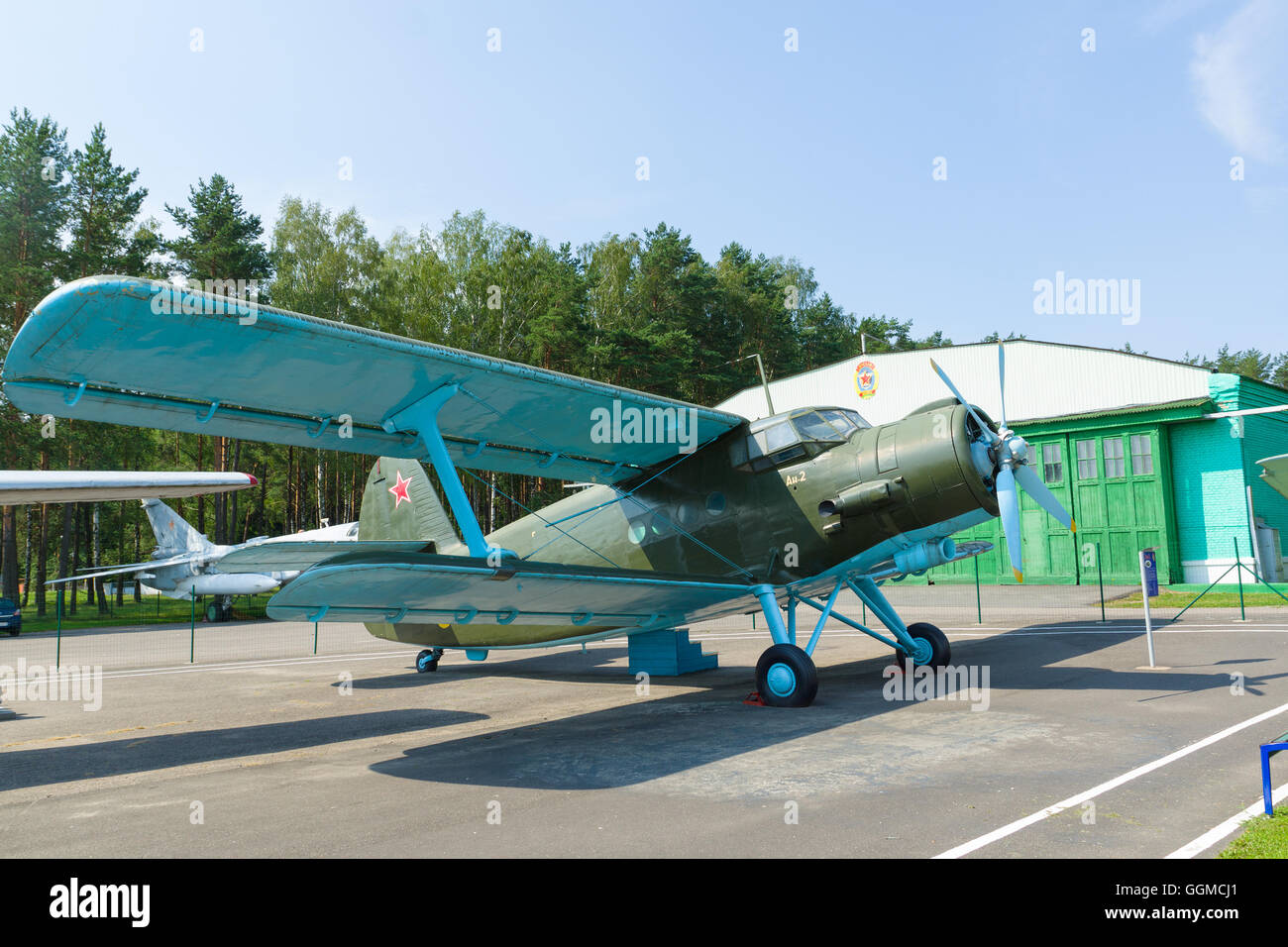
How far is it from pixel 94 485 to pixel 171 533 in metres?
28.6

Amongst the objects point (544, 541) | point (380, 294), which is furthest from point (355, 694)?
point (380, 294)

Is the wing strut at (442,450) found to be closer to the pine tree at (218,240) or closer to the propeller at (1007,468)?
the propeller at (1007,468)

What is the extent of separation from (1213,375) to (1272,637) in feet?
52.3

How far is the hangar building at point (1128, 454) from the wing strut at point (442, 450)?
2056 centimetres

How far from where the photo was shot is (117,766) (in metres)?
8.34

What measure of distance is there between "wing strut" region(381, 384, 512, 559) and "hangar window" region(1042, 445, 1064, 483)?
1063 inches

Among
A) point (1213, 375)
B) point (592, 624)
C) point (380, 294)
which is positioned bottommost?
point (592, 624)

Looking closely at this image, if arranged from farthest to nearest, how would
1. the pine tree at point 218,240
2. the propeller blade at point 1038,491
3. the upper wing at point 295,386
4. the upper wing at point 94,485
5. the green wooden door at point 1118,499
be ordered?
the pine tree at point 218,240
the green wooden door at point 1118,499
the propeller blade at point 1038,491
the upper wing at point 94,485
the upper wing at point 295,386

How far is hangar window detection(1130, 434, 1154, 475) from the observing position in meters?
28.1

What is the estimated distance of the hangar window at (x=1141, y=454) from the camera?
2809 centimetres

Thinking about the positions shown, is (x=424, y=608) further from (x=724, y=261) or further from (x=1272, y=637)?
(x=724, y=261)

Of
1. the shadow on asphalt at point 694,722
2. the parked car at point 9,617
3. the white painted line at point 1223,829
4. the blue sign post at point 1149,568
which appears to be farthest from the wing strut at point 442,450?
the parked car at point 9,617

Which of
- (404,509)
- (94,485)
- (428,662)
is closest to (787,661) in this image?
(404,509)

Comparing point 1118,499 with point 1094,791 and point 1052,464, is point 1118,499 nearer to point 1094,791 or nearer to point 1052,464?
point 1052,464
